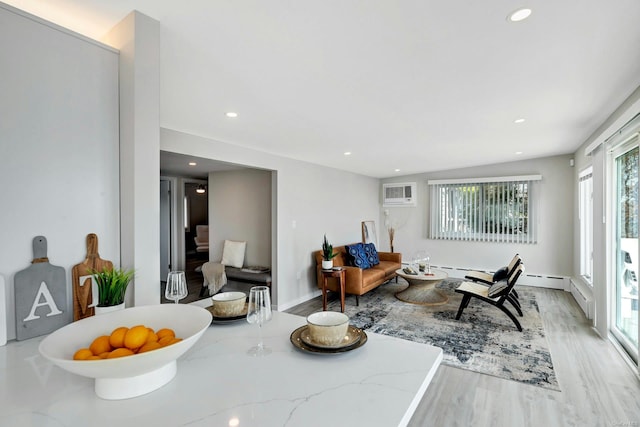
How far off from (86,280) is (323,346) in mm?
1063

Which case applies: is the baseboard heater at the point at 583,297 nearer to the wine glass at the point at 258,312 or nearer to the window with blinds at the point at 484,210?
the window with blinds at the point at 484,210

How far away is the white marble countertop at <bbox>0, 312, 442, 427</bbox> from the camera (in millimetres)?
743

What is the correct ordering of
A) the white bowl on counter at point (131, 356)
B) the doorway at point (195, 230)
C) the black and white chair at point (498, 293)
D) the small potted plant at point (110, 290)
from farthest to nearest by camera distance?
the doorway at point (195, 230)
the black and white chair at point (498, 293)
the small potted plant at point (110, 290)
the white bowl on counter at point (131, 356)

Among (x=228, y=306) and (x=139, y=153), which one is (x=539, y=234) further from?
(x=139, y=153)

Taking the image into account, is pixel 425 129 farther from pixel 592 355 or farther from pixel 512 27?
pixel 592 355

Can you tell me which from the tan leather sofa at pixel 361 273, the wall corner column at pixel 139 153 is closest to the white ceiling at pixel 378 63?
the wall corner column at pixel 139 153

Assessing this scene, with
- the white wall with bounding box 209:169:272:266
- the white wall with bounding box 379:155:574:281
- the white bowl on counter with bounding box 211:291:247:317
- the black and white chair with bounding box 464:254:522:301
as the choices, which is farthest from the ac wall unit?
the white bowl on counter with bounding box 211:291:247:317

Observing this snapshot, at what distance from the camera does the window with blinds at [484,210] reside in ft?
18.6

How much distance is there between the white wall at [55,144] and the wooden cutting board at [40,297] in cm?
2

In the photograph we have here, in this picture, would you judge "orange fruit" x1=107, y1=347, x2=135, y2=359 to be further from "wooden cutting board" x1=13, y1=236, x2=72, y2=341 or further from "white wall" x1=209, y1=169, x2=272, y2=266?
"white wall" x1=209, y1=169, x2=272, y2=266

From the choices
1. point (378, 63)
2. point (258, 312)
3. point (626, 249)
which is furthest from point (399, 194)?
point (258, 312)

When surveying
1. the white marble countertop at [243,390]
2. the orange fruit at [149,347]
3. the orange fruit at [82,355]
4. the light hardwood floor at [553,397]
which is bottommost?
the light hardwood floor at [553,397]

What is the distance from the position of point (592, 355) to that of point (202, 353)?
144 inches

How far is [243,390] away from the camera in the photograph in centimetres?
86
